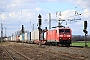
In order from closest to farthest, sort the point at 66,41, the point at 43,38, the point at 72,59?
1. the point at 72,59
2. the point at 66,41
3. the point at 43,38

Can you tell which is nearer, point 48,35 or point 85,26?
point 85,26

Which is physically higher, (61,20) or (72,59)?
(61,20)

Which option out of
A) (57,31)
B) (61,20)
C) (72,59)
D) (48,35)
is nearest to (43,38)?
(48,35)

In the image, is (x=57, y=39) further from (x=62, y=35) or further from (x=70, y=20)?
(x=70, y=20)

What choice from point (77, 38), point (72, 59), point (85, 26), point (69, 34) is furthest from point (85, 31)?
point (77, 38)

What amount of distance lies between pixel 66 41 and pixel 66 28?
2.23 m

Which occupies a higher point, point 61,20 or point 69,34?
point 61,20

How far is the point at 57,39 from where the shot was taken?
37.7m

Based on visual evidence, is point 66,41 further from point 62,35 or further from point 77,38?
point 77,38

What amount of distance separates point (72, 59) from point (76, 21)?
1032 inches

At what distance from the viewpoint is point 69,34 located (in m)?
37.9

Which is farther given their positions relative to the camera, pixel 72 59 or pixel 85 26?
pixel 85 26

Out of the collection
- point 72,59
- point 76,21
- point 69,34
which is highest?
point 76,21

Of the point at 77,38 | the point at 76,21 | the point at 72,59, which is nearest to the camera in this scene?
the point at 72,59
